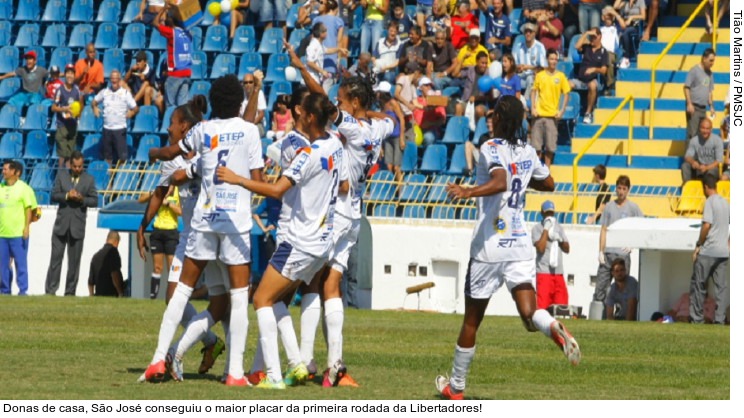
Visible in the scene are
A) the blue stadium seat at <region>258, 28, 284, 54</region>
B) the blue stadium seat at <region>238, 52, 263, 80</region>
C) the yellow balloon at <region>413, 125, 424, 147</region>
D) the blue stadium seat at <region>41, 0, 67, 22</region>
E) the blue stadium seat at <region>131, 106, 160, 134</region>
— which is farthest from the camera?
the blue stadium seat at <region>41, 0, 67, 22</region>

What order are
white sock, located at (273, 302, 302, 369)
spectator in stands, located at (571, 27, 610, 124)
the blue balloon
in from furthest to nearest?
1. spectator in stands, located at (571, 27, 610, 124)
2. the blue balloon
3. white sock, located at (273, 302, 302, 369)

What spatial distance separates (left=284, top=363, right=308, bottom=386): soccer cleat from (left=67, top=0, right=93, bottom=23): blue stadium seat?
75.5 feet

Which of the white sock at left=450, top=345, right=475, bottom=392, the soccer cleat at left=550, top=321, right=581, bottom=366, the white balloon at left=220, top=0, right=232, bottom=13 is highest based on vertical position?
the white balloon at left=220, top=0, right=232, bottom=13

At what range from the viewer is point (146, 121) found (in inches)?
1210

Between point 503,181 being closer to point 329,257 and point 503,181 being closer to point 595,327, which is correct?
point 329,257

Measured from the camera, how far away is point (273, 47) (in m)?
31.5

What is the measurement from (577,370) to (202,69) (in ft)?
59.4

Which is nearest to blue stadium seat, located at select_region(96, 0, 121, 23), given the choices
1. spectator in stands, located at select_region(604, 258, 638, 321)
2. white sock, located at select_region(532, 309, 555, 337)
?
spectator in stands, located at select_region(604, 258, 638, 321)

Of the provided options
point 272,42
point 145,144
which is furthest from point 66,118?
point 272,42

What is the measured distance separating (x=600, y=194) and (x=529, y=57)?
4266 millimetres

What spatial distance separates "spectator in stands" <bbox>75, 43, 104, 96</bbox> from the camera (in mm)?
31859

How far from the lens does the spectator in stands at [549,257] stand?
23.7 m

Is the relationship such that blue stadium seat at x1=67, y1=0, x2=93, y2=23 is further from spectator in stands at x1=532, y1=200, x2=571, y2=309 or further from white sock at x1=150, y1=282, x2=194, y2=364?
white sock at x1=150, y1=282, x2=194, y2=364

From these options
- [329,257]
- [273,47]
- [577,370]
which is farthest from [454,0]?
[329,257]
